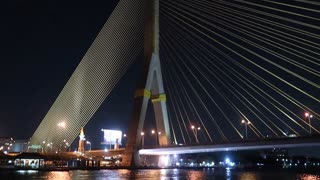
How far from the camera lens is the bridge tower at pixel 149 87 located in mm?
44625

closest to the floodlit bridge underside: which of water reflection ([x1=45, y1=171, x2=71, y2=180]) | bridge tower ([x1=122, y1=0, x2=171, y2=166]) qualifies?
bridge tower ([x1=122, y1=0, x2=171, y2=166])

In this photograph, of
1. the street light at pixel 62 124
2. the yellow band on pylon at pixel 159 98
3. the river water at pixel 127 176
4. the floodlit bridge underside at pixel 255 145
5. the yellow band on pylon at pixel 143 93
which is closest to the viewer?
the river water at pixel 127 176

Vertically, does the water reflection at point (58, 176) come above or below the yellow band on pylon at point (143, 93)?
below

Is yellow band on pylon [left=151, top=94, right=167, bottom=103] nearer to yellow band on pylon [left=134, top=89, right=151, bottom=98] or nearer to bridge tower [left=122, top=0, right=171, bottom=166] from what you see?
bridge tower [left=122, top=0, right=171, bottom=166]

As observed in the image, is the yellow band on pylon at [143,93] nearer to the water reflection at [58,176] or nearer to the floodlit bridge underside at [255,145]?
the floodlit bridge underside at [255,145]

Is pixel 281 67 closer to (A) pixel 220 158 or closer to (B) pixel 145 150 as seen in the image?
(B) pixel 145 150

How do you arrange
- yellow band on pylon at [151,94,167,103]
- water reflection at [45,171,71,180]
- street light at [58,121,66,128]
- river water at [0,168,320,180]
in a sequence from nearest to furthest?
water reflection at [45,171,71,180]
river water at [0,168,320,180]
yellow band on pylon at [151,94,167,103]
street light at [58,121,66,128]

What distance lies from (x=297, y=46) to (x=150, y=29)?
2376 centimetres

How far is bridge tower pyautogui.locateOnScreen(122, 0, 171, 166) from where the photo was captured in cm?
4462

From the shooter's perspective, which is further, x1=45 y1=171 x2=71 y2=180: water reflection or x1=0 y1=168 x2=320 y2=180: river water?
x1=0 y1=168 x2=320 y2=180: river water

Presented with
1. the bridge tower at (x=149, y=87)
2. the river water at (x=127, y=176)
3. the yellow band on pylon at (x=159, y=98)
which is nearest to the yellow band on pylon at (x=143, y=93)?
the bridge tower at (x=149, y=87)

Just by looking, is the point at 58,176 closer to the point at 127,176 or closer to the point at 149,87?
the point at 127,176

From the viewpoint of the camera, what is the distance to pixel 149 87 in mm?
45188

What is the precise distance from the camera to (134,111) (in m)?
46.5
